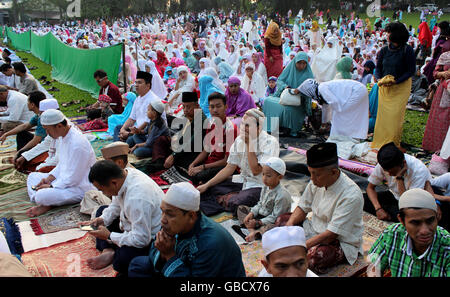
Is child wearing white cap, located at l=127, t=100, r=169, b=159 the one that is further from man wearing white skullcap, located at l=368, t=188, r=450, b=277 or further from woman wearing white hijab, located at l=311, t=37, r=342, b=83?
woman wearing white hijab, located at l=311, t=37, r=342, b=83

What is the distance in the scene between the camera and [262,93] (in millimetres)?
7691

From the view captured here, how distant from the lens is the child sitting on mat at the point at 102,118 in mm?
6398

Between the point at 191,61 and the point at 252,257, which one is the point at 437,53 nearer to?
the point at 252,257

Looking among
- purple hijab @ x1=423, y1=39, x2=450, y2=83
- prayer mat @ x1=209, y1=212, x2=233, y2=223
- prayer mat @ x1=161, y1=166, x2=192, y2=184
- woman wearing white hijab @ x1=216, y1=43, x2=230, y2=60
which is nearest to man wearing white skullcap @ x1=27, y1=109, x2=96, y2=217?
prayer mat @ x1=161, y1=166, x2=192, y2=184

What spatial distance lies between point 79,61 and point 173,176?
7.74 metres

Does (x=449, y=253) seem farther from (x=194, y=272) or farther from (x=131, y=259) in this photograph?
(x=131, y=259)

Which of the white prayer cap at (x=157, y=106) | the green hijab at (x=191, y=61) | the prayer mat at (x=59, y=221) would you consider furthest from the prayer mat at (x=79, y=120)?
the green hijab at (x=191, y=61)

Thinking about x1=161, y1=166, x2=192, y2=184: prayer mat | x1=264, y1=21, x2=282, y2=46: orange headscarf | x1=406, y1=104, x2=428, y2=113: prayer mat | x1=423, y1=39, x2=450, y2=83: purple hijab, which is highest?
x1=264, y1=21, x2=282, y2=46: orange headscarf

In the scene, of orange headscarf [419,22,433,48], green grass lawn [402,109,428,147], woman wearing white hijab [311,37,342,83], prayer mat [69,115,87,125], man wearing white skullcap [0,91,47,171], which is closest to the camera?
man wearing white skullcap [0,91,47,171]

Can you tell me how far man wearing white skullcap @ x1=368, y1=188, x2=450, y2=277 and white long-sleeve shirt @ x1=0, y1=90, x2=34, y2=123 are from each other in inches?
207

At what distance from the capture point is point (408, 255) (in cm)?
188

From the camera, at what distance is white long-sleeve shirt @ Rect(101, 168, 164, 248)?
7.72 ft

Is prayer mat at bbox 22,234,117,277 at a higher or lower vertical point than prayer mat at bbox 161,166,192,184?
lower
